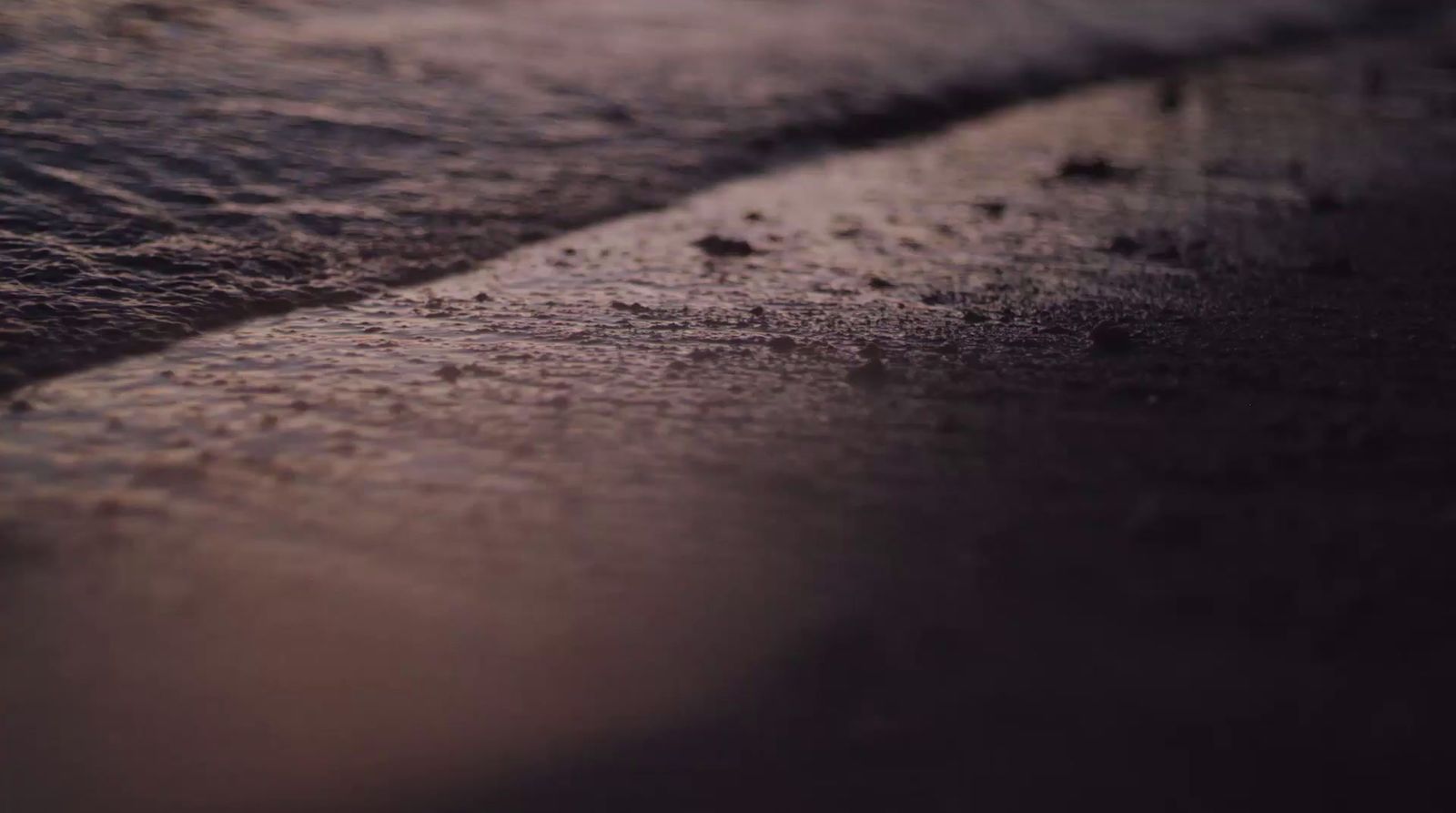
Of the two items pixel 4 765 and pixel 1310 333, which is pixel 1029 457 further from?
pixel 4 765

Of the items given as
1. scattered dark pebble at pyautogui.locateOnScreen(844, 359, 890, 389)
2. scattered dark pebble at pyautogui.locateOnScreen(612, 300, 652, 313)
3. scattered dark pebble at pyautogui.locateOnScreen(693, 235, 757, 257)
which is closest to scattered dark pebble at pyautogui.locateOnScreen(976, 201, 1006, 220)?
scattered dark pebble at pyautogui.locateOnScreen(693, 235, 757, 257)

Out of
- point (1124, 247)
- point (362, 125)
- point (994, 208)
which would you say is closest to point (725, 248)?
point (994, 208)

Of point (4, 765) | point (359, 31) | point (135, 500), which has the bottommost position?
point (4, 765)

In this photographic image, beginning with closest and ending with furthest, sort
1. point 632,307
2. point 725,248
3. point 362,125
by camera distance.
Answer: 1. point 632,307
2. point 725,248
3. point 362,125

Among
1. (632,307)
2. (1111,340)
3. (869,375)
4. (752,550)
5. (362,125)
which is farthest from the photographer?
(362,125)

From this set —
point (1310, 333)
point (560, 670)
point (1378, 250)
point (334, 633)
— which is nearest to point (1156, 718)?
point (560, 670)

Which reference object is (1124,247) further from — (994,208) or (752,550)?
(752,550)
